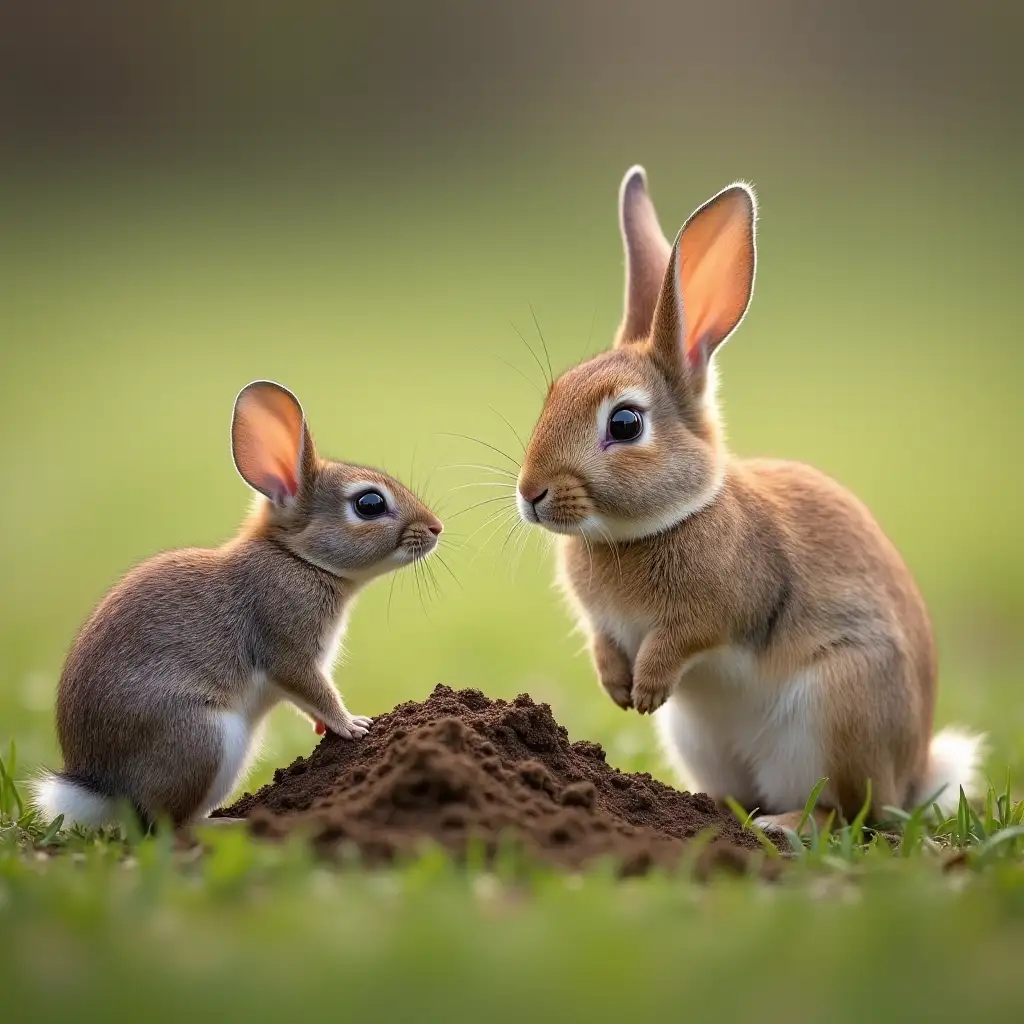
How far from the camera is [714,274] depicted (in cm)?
641

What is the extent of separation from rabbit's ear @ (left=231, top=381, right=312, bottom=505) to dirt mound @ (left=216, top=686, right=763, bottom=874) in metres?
1.06

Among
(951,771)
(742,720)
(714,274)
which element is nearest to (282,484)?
(714,274)

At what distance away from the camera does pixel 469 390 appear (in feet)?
71.5

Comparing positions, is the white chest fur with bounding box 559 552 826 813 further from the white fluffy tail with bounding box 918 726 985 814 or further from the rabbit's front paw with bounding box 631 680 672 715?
the white fluffy tail with bounding box 918 726 985 814

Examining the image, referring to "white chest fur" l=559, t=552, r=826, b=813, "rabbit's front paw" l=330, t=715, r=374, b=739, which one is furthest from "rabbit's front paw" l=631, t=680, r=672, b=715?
"rabbit's front paw" l=330, t=715, r=374, b=739

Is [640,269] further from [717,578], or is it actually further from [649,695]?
[649,695]

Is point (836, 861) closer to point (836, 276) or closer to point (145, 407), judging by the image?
point (145, 407)

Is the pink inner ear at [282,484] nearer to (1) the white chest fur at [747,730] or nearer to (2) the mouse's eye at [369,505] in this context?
(2) the mouse's eye at [369,505]

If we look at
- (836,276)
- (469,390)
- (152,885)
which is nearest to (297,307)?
(469,390)

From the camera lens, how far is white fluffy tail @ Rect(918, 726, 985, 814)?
22.2 ft

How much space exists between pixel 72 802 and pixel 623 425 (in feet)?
8.20

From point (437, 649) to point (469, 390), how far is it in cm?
1019

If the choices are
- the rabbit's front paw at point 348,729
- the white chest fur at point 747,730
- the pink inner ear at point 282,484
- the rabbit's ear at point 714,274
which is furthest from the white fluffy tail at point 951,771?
the pink inner ear at point 282,484

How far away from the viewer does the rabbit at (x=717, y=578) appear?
5.93 meters
